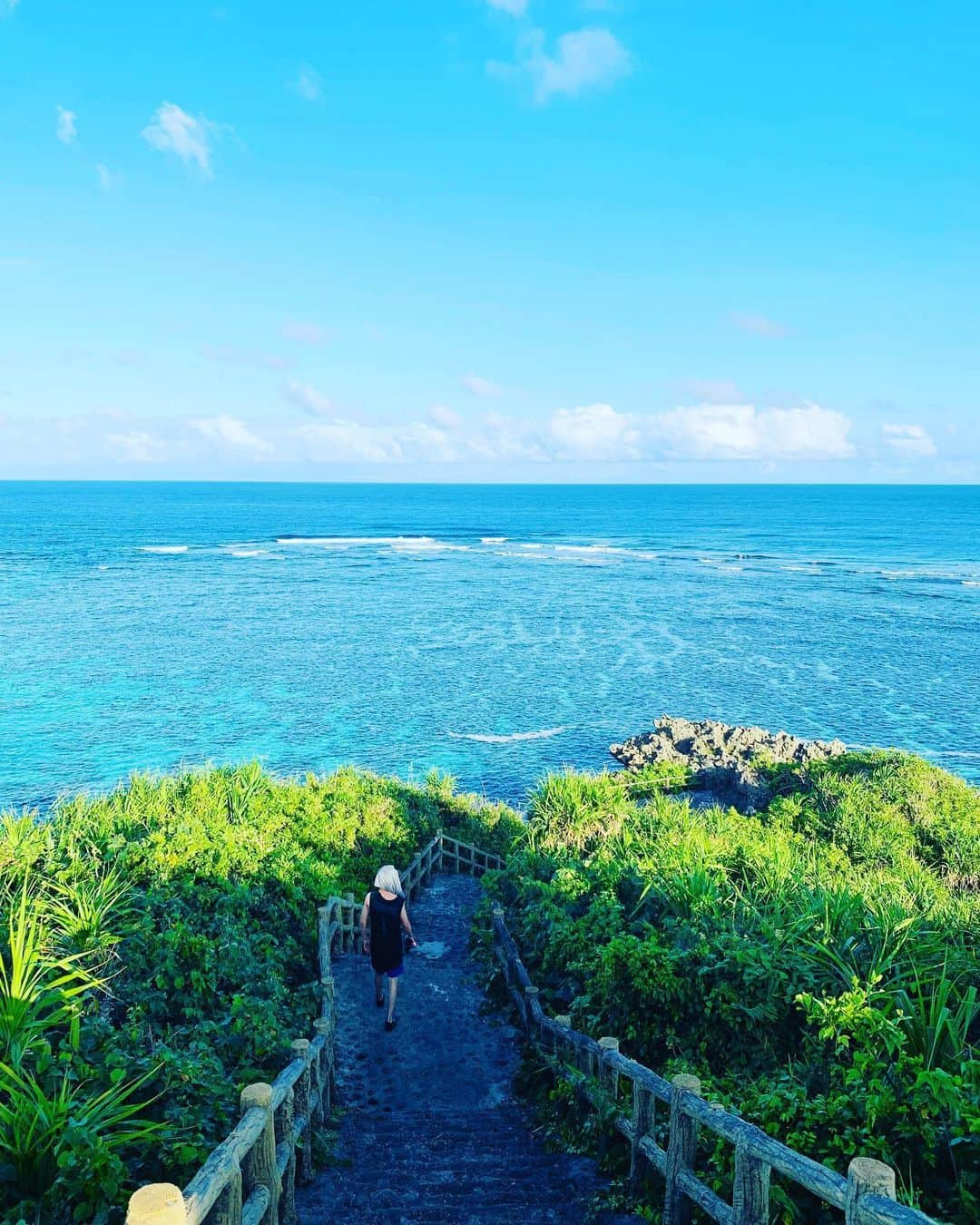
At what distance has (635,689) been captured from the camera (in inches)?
1590

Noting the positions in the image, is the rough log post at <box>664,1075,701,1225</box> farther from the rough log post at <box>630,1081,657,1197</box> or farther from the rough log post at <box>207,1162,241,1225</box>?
the rough log post at <box>207,1162,241,1225</box>

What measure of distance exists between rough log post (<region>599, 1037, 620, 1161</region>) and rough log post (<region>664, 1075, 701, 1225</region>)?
3.90 ft

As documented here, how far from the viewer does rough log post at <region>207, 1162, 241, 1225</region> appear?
4.43 meters

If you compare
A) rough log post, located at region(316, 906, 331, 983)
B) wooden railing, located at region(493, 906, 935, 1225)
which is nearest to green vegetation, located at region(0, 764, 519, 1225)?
rough log post, located at region(316, 906, 331, 983)

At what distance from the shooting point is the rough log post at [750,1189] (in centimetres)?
442

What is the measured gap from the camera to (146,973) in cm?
786

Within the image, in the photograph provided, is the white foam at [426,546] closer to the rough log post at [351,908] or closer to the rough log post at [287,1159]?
the rough log post at [351,908]

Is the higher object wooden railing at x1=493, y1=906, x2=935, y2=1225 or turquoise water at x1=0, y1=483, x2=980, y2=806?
wooden railing at x1=493, y1=906, x2=935, y2=1225

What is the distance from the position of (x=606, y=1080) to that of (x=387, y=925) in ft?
13.7

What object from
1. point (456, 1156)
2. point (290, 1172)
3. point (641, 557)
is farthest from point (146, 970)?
point (641, 557)

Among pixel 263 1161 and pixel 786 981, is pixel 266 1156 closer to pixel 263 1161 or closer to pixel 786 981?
pixel 263 1161

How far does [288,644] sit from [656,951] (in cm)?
Answer: 4318

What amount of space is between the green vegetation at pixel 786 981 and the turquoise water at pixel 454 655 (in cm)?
1657

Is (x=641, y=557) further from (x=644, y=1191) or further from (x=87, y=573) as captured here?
(x=644, y=1191)
